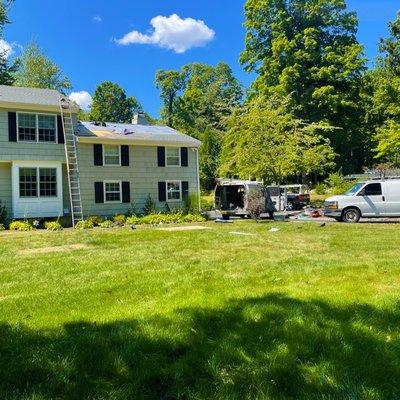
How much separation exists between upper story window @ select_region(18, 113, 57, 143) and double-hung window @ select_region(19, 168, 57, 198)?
1.50 meters

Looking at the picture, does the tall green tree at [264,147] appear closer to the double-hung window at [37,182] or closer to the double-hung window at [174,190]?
the double-hung window at [174,190]

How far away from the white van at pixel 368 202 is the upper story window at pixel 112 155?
1147 cm

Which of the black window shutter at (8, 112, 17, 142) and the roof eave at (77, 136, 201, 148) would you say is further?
the roof eave at (77, 136, 201, 148)

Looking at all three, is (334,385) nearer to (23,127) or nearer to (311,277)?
(311,277)

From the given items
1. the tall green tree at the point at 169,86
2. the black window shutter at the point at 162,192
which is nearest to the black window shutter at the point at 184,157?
the black window shutter at the point at 162,192

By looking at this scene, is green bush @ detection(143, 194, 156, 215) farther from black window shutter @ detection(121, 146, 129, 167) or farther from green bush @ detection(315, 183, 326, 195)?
green bush @ detection(315, 183, 326, 195)

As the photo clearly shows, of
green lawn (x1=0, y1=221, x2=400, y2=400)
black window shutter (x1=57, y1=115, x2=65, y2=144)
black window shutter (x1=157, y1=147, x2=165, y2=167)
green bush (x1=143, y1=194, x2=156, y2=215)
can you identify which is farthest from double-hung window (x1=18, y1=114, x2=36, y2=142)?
green lawn (x1=0, y1=221, x2=400, y2=400)

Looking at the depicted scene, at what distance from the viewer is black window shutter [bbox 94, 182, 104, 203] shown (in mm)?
23641

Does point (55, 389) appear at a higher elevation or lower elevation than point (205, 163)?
lower

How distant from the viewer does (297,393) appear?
10.7ft

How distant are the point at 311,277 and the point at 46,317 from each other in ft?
13.1

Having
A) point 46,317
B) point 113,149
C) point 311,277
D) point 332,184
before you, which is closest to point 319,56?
point 332,184

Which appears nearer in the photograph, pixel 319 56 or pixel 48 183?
pixel 48 183

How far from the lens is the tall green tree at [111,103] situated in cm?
6856
